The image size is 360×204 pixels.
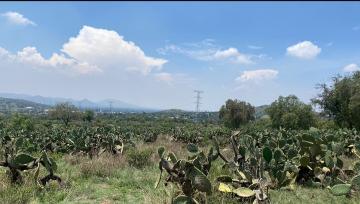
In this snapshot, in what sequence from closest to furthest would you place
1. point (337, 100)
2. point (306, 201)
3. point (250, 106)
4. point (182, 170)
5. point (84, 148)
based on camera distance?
1. point (182, 170)
2. point (306, 201)
3. point (84, 148)
4. point (337, 100)
5. point (250, 106)

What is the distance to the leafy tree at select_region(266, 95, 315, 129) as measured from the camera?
56.6 metres

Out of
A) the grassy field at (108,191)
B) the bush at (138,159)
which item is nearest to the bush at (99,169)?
the grassy field at (108,191)

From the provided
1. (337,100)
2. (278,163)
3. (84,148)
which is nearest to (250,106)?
(337,100)

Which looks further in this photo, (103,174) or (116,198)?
(103,174)

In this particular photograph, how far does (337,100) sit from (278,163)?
122ft

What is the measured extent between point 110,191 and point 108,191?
37mm

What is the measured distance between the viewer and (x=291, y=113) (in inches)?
2267

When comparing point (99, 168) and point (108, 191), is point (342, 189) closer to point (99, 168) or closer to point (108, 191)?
point (108, 191)

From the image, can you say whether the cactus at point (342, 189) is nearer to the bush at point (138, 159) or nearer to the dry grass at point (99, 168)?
the dry grass at point (99, 168)

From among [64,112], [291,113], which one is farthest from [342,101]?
[64,112]

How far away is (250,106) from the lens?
78.9 meters

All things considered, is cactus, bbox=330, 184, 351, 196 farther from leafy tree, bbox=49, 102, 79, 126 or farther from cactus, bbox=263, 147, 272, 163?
leafy tree, bbox=49, 102, 79, 126

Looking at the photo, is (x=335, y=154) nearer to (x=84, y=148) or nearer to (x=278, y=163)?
(x=278, y=163)

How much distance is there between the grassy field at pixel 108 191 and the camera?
22.5ft
